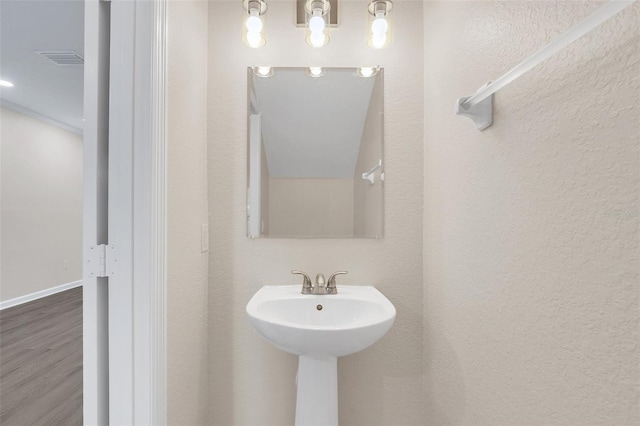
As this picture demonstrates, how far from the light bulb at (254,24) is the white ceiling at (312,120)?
18 cm

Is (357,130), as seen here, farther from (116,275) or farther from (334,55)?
(116,275)

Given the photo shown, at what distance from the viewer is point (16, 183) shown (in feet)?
12.1

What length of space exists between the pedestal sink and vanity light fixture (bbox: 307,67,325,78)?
100 centimetres

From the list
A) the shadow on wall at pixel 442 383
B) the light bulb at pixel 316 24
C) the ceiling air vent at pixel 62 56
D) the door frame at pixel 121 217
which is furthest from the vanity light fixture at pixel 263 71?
the ceiling air vent at pixel 62 56

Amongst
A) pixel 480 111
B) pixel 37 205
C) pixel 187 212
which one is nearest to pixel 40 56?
pixel 37 205

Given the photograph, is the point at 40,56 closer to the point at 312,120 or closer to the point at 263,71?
the point at 263,71

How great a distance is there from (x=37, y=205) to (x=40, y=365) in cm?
258

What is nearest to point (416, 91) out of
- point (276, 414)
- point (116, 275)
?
point (116, 275)

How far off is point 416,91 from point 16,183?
457 cm

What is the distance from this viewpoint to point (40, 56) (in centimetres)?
258

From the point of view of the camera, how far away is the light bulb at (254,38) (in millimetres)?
1406

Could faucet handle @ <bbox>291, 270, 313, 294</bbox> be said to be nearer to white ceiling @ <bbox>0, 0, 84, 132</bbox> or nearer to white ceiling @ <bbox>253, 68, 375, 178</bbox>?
white ceiling @ <bbox>253, 68, 375, 178</bbox>

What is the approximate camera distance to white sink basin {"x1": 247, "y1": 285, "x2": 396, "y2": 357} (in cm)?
103

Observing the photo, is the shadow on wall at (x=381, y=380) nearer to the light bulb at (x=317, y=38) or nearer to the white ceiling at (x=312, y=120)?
the white ceiling at (x=312, y=120)
